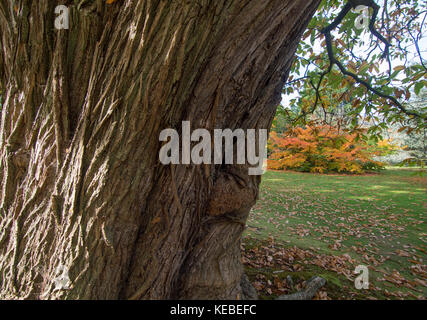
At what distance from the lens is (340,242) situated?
4.11 metres

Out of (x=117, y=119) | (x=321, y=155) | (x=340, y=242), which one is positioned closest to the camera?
(x=117, y=119)

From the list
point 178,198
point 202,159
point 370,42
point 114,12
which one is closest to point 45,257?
point 178,198

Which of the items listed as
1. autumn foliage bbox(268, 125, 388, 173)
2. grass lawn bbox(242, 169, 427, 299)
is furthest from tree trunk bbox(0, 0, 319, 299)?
autumn foliage bbox(268, 125, 388, 173)

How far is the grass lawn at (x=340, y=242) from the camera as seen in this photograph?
8.38ft

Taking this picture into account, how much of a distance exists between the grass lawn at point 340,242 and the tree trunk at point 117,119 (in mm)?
1554

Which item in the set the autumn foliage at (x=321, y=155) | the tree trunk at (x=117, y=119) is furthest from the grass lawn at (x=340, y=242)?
the autumn foliage at (x=321, y=155)

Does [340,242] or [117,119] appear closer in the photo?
[117,119]

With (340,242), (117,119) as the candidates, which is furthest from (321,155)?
(117,119)

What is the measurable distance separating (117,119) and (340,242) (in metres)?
4.53

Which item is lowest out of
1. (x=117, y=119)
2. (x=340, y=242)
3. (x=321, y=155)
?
(x=340, y=242)

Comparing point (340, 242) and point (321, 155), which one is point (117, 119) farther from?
point (321, 155)

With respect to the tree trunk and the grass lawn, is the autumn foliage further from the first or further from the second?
the tree trunk

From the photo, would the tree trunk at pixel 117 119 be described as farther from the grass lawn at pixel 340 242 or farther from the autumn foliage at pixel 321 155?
the autumn foliage at pixel 321 155
